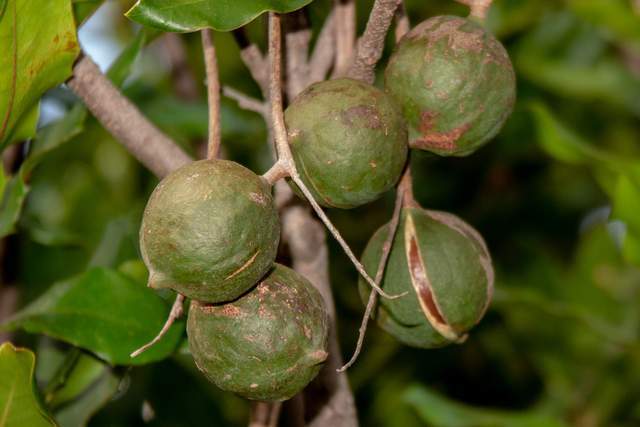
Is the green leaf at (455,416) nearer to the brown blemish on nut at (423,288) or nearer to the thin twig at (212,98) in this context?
the brown blemish on nut at (423,288)

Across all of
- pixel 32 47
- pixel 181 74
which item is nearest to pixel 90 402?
pixel 32 47

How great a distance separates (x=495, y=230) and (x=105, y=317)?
1.22 metres

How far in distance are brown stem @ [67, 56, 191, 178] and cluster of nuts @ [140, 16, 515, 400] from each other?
0.27 metres

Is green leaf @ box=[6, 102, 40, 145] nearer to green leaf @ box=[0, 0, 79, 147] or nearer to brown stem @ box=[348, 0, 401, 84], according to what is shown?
green leaf @ box=[0, 0, 79, 147]

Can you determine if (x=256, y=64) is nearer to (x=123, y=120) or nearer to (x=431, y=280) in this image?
(x=123, y=120)

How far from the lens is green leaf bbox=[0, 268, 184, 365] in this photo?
1159 mm

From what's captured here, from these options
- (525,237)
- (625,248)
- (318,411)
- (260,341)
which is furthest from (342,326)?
(260,341)

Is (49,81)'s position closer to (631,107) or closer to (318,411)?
(318,411)

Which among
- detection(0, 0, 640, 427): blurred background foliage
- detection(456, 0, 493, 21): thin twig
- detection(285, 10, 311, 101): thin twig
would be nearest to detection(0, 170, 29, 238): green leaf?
detection(0, 0, 640, 427): blurred background foliage

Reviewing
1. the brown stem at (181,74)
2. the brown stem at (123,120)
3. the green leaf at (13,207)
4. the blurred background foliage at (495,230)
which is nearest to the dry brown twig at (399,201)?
the brown stem at (123,120)

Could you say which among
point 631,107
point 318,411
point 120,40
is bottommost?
point 631,107

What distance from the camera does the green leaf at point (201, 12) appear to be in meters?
0.94

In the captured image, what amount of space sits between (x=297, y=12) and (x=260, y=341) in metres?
0.44

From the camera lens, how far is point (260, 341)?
867 mm
